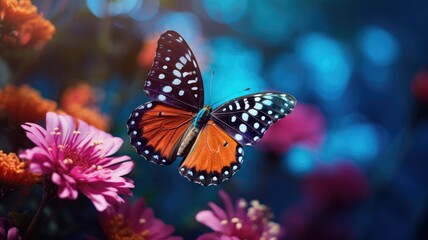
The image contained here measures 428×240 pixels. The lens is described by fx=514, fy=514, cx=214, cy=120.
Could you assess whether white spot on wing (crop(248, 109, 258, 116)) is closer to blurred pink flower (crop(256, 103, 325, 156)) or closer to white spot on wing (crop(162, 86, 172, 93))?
white spot on wing (crop(162, 86, 172, 93))

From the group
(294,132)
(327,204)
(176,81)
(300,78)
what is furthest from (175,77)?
(300,78)

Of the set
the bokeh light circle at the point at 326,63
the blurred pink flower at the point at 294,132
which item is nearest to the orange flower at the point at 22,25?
the blurred pink flower at the point at 294,132

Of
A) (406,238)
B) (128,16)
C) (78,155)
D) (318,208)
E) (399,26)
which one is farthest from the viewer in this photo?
(399,26)

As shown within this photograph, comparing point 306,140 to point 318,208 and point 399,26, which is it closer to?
point 318,208

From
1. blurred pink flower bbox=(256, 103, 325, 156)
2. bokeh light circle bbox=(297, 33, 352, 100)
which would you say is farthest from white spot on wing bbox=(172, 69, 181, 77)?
bokeh light circle bbox=(297, 33, 352, 100)

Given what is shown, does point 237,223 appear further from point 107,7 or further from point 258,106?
point 107,7

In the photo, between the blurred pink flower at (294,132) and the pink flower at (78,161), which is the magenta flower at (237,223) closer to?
the pink flower at (78,161)

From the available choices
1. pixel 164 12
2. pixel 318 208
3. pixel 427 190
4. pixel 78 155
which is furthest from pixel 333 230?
pixel 78 155
